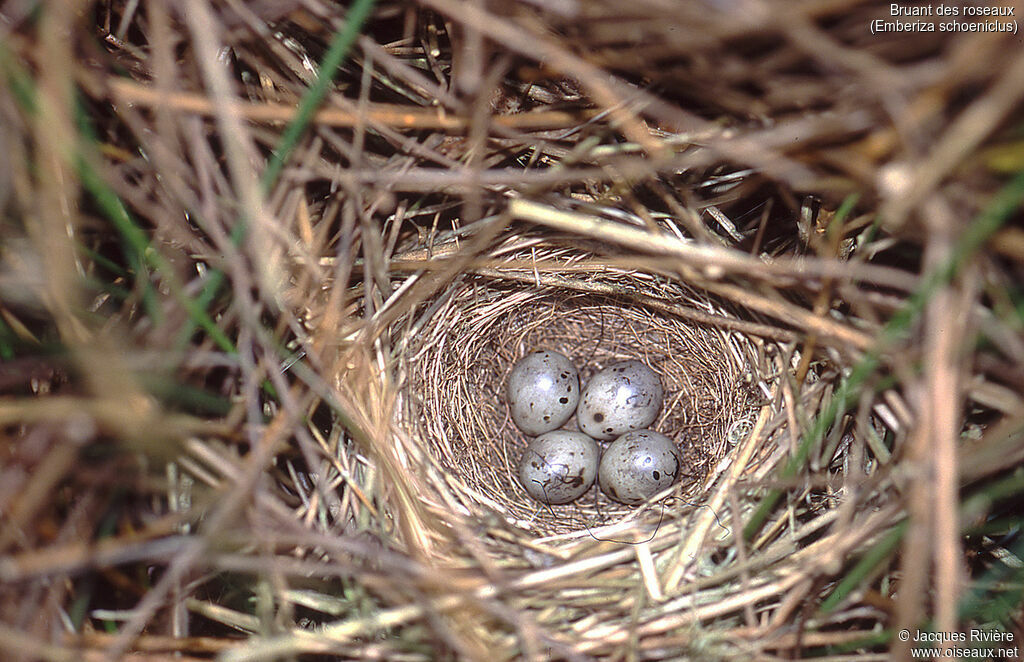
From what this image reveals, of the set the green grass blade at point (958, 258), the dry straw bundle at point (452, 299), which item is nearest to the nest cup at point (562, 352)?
the dry straw bundle at point (452, 299)

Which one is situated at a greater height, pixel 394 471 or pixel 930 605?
pixel 394 471

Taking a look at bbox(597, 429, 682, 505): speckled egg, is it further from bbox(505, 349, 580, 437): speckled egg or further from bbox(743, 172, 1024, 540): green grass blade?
bbox(743, 172, 1024, 540): green grass blade

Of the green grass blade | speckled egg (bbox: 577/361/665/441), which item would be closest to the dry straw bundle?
the green grass blade

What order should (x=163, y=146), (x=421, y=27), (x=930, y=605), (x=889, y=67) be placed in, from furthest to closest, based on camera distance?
(x=421, y=27)
(x=930, y=605)
(x=163, y=146)
(x=889, y=67)

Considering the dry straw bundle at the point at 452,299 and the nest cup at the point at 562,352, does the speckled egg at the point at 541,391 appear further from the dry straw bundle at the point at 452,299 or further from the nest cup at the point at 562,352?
the dry straw bundle at the point at 452,299

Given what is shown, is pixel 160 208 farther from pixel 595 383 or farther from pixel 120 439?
pixel 595 383

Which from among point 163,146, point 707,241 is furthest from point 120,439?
point 707,241
